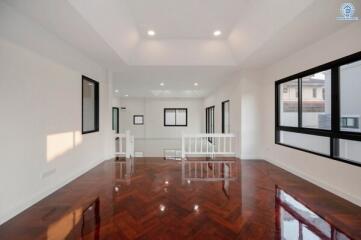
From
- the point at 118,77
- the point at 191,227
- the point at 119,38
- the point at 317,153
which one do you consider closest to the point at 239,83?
the point at 317,153

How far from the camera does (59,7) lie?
7.38 ft

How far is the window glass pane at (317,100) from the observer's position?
3.19m

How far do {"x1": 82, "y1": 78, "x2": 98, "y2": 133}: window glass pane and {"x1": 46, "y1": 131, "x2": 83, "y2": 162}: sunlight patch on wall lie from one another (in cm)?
46

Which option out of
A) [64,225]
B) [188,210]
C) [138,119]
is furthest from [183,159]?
[138,119]

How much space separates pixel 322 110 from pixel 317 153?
0.74m

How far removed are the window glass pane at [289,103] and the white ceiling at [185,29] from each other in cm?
68

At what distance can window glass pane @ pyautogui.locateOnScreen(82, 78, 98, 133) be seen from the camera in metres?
4.25

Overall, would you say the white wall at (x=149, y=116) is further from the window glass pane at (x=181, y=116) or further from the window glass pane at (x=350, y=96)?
the window glass pane at (x=350, y=96)

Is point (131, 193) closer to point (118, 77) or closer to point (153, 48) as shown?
point (153, 48)

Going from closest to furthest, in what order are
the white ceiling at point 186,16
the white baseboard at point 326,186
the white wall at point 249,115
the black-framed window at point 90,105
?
the white baseboard at point 326,186, the white ceiling at point 186,16, the black-framed window at point 90,105, the white wall at point 249,115

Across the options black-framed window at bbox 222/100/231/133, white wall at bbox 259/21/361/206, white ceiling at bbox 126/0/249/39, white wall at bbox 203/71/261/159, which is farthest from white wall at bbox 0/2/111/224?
black-framed window at bbox 222/100/231/133

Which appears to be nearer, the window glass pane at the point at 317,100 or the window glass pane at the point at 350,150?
the window glass pane at the point at 350,150

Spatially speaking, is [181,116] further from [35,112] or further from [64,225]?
[64,225]

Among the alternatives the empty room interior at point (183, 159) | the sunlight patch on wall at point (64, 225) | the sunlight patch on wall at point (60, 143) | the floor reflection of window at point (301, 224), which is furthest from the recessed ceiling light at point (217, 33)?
the sunlight patch on wall at point (64, 225)
